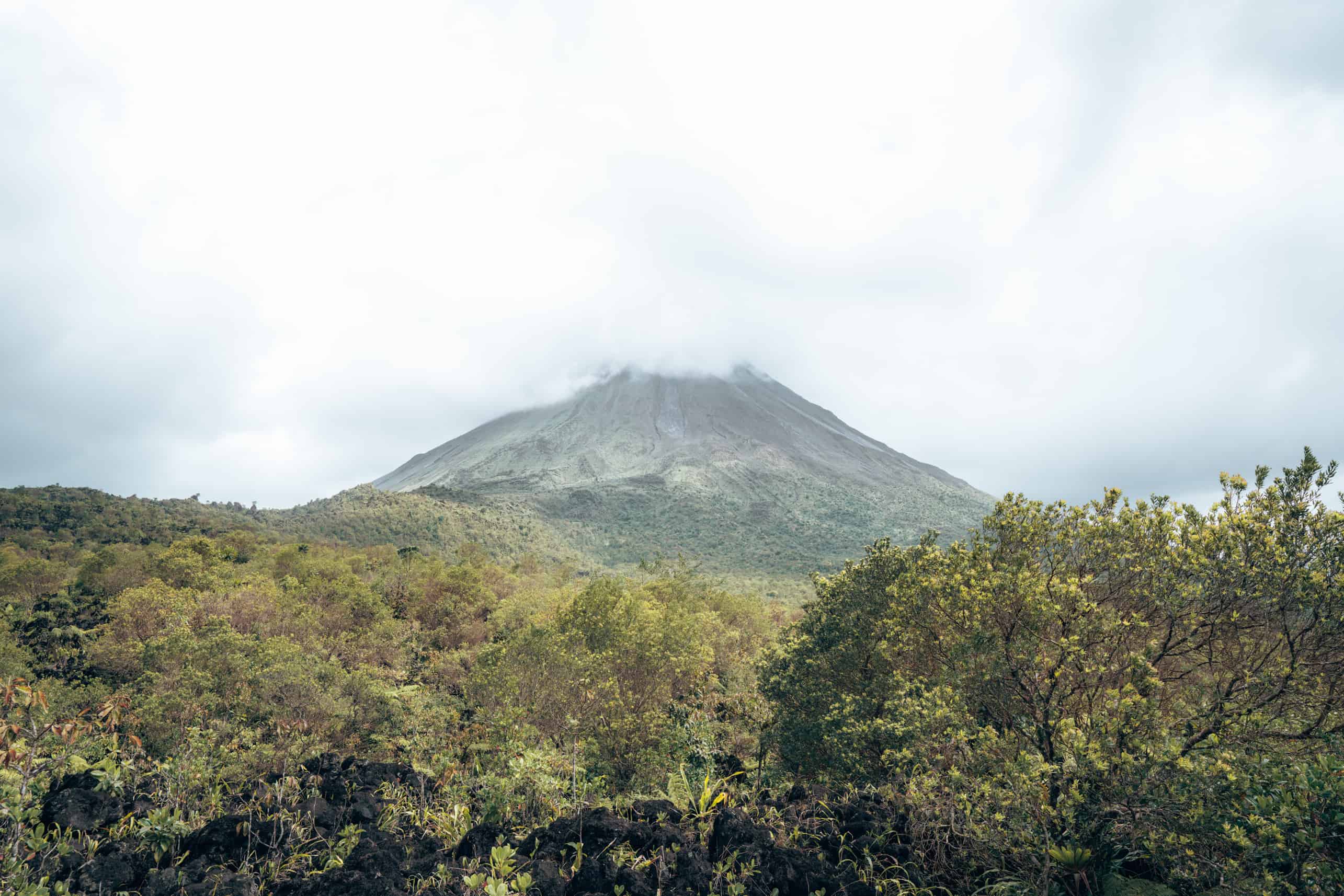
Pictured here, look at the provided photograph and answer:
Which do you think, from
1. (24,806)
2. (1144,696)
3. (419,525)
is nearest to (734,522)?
(419,525)

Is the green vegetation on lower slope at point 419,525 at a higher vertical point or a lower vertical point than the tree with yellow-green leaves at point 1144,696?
higher

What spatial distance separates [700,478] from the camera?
414 feet

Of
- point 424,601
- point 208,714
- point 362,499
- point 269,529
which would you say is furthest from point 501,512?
point 208,714

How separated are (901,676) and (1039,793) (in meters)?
3.15

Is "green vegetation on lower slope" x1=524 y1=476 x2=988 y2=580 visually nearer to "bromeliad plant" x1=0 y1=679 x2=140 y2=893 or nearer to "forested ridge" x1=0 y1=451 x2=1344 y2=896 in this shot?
"forested ridge" x1=0 y1=451 x2=1344 y2=896

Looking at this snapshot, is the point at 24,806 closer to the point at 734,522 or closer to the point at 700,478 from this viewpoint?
the point at 734,522

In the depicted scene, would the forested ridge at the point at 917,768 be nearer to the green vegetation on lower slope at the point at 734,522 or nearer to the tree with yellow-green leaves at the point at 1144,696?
the tree with yellow-green leaves at the point at 1144,696

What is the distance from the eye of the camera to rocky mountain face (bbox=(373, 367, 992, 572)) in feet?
331

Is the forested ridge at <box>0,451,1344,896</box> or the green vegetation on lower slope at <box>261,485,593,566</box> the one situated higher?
the green vegetation on lower slope at <box>261,485,593,566</box>

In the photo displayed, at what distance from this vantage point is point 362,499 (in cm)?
8262

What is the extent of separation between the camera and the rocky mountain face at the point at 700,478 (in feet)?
331

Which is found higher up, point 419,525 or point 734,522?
point 734,522

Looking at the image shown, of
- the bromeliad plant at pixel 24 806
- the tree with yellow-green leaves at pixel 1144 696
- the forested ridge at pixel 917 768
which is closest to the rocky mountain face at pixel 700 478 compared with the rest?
the forested ridge at pixel 917 768

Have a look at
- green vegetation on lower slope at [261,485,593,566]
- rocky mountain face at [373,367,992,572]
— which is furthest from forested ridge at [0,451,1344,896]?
rocky mountain face at [373,367,992,572]
